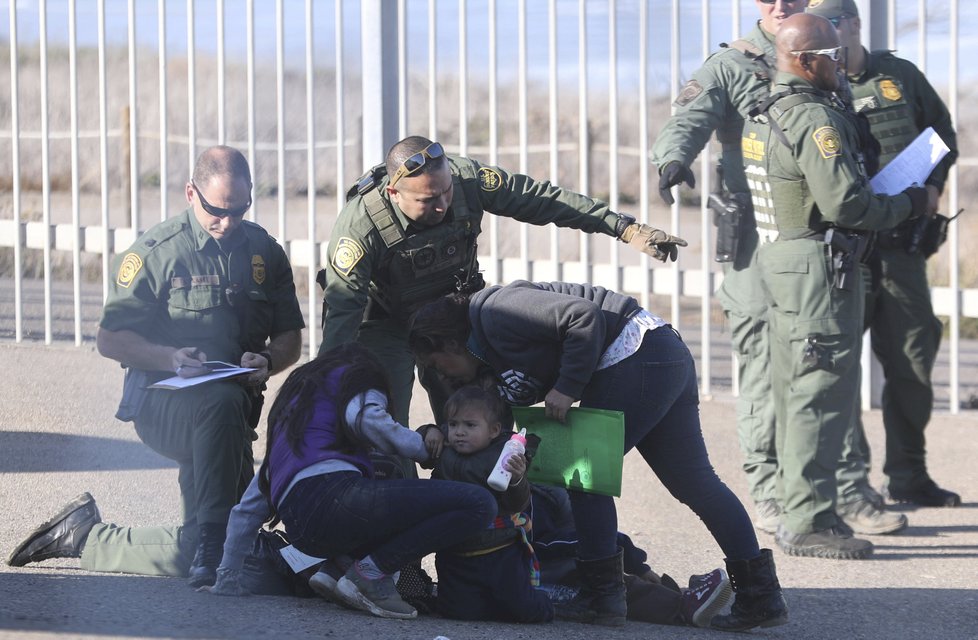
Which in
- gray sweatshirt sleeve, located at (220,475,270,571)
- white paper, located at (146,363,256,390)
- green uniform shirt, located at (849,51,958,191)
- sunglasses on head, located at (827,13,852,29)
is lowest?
gray sweatshirt sleeve, located at (220,475,270,571)

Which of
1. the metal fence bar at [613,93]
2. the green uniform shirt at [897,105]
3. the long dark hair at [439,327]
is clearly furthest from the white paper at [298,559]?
the metal fence bar at [613,93]

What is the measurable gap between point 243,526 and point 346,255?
926mm

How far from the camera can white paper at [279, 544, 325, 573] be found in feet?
12.8

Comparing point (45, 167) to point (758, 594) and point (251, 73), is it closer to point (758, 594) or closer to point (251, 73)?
point (251, 73)

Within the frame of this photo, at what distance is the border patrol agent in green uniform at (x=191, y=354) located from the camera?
4.34 m

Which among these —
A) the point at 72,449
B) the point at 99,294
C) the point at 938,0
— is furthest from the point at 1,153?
the point at 938,0

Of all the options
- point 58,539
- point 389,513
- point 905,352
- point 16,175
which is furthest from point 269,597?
point 16,175

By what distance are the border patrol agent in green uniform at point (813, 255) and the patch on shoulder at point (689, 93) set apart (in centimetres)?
42

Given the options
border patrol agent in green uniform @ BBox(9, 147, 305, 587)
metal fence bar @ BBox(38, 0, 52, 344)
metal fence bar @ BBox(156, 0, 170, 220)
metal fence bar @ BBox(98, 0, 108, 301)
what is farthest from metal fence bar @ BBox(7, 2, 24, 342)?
border patrol agent in green uniform @ BBox(9, 147, 305, 587)

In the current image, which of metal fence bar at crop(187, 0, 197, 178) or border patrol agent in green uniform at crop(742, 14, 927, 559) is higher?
metal fence bar at crop(187, 0, 197, 178)

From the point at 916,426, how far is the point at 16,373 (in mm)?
4002

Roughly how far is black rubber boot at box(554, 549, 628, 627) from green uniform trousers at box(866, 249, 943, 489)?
206 centimetres

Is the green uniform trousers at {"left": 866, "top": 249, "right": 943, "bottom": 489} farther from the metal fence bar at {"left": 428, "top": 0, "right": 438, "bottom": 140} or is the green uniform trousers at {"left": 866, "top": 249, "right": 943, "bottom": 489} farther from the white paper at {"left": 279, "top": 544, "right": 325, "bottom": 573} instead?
the white paper at {"left": 279, "top": 544, "right": 325, "bottom": 573}

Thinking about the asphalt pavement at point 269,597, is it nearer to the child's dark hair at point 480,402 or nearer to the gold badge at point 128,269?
the child's dark hair at point 480,402
